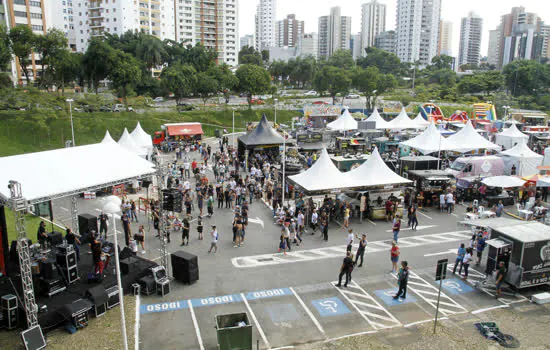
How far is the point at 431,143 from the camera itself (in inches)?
1284

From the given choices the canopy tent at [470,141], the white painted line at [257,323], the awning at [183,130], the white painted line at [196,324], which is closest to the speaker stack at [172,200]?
the white painted line at [196,324]

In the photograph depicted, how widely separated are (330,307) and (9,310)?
9.33 metres

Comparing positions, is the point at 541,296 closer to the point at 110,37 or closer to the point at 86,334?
the point at 86,334

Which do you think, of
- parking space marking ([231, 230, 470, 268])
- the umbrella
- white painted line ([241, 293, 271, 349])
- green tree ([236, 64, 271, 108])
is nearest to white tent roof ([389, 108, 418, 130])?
the umbrella

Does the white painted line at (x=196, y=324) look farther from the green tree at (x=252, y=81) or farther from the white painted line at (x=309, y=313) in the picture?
the green tree at (x=252, y=81)

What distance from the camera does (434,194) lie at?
24234mm

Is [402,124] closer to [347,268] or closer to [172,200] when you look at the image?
[347,268]

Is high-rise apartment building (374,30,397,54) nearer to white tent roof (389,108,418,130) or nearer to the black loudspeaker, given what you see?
white tent roof (389,108,418,130)

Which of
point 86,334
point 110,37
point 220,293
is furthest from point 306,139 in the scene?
point 110,37

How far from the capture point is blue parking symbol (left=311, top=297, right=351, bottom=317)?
43.0 ft

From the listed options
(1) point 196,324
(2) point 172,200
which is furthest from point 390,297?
(2) point 172,200

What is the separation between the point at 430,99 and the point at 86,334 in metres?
77.0

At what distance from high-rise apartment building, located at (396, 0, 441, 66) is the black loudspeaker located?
172 meters

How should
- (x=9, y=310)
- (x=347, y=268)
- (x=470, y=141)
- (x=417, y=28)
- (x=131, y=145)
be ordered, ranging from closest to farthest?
(x=9, y=310)
(x=347, y=268)
(x=131, y=145)
(x=470, y=141)
(x=417, y=28)
